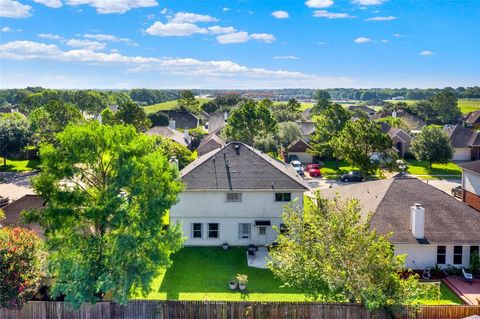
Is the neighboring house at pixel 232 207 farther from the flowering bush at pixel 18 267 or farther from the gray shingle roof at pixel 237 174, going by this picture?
the flowering bush at pixel 18 267

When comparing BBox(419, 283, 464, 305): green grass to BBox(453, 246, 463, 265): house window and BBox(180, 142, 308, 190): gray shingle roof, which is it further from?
BBox(180, 142, 308, 190): gray shingle roof

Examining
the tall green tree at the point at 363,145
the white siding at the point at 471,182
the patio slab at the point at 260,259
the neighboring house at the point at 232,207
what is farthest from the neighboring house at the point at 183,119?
the white siding at the point at 471,182

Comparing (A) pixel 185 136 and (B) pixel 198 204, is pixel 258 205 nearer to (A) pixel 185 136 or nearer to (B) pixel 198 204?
(B) pixel 198 204

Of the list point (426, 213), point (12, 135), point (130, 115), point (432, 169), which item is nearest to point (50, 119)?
point (12, 135)

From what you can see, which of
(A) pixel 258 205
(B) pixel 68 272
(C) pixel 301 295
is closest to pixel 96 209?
(B) pixel 68 272

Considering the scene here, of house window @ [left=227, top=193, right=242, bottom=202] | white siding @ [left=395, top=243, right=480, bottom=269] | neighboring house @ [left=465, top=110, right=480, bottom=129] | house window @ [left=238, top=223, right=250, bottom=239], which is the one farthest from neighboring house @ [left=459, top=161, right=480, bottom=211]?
neighboring house @ [left=465, top=110, right=480, bottom=129]
